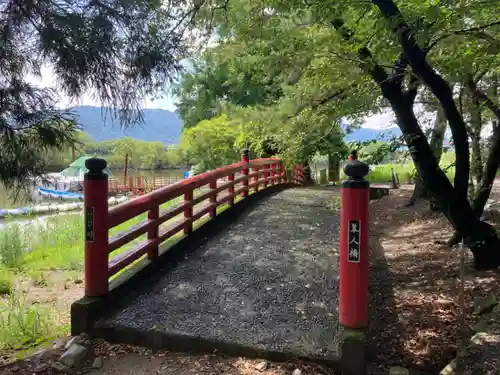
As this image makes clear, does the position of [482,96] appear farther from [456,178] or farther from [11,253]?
[11,253]

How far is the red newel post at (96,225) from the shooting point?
139 inches

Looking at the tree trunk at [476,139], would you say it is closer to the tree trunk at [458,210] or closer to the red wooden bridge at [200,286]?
the tree trunk at [458,210]

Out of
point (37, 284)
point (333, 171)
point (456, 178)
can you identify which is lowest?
point (37, 284)

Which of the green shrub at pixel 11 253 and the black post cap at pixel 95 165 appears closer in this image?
the black post cap at pixel 95 165

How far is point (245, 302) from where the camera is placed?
386 centimetres

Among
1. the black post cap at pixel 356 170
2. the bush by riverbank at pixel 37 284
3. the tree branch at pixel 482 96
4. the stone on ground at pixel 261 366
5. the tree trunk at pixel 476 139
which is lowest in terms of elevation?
the bush by riverbank at pixel 37 284

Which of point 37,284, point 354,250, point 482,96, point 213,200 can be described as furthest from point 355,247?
point 37,284

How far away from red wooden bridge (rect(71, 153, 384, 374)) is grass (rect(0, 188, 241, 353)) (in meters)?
0.45

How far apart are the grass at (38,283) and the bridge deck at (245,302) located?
668 mm

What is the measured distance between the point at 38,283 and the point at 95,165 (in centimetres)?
274

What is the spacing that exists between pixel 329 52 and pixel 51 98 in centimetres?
354

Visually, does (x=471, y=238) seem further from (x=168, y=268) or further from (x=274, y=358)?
(x=168, y=268)

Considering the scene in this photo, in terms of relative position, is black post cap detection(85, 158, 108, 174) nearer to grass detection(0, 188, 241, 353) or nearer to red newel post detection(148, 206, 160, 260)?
red newel post detection(148, 206, 160, 260)

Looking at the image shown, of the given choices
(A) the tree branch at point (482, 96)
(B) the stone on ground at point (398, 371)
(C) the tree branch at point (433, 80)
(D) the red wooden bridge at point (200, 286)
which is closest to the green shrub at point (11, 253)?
(D) the red wooden bridge at point (200, 286)
